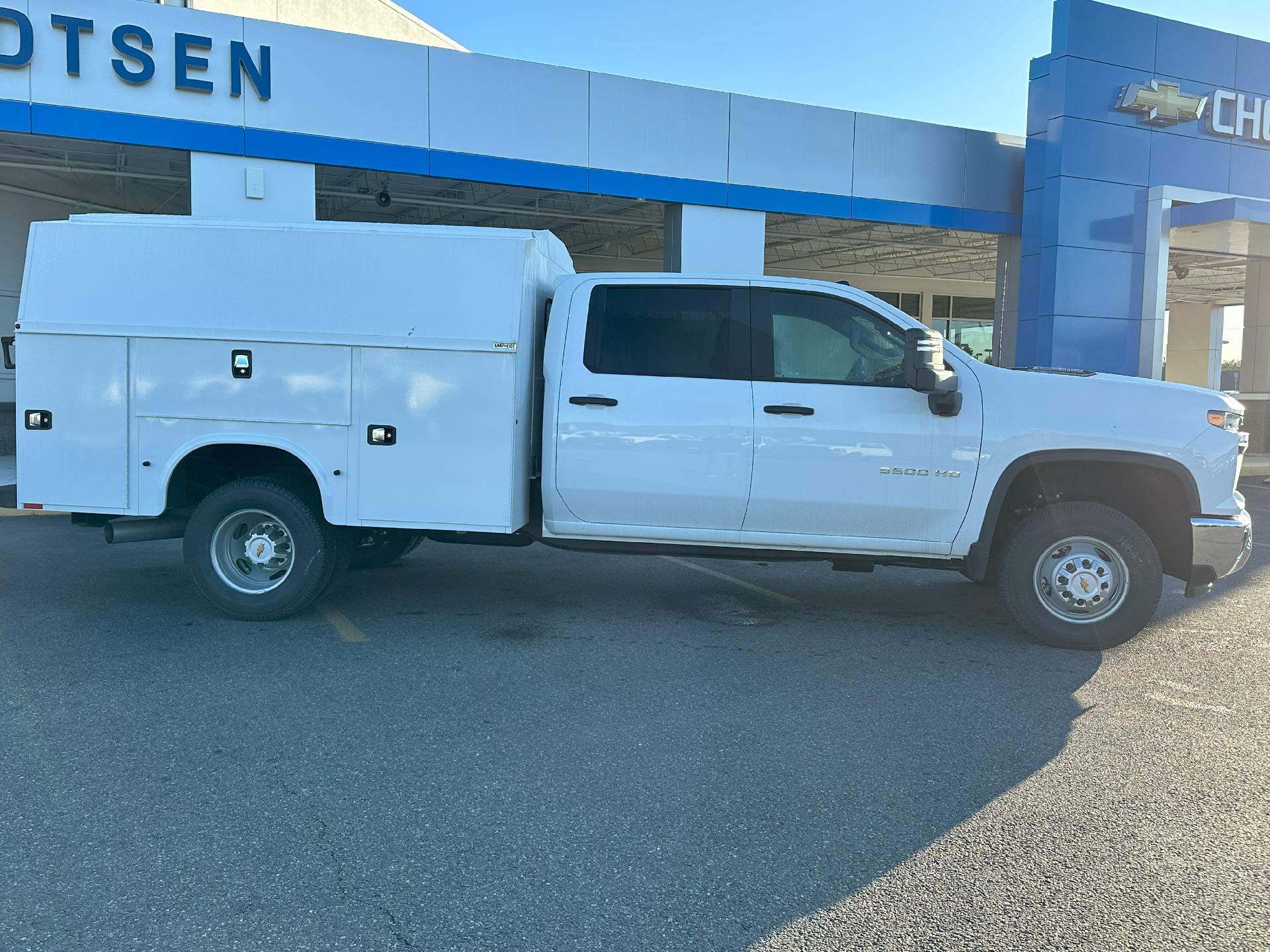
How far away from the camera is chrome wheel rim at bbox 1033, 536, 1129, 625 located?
6164mm

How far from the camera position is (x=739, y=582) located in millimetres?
8094

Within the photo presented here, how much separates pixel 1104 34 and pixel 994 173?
9.60ft

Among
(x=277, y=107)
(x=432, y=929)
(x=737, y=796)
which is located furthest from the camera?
(x=277, y=107)

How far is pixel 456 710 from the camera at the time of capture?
4.91 m

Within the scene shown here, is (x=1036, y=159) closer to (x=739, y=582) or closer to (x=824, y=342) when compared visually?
(x=739, y=582)

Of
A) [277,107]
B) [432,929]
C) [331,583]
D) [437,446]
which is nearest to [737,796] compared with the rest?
[432,929]

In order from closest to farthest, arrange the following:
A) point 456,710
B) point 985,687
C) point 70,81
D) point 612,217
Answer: point 456,710
point 985,687
point 70,81
point 612,217

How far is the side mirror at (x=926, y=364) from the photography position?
19.0ft

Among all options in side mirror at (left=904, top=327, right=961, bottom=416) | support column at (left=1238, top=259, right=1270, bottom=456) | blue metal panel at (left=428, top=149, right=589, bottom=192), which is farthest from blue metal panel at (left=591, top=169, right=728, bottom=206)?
support column at (left=1238, top=259, right=1270, bottom=456)

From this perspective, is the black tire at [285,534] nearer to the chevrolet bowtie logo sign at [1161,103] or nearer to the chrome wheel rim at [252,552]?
the chrome wheel rim at [252,552]

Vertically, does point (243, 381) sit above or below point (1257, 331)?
below

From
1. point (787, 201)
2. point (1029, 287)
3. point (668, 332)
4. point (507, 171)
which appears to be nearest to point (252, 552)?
point (668, 332)

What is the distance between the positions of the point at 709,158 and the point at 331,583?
12267mm

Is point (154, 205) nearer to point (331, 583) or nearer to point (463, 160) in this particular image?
point (463, 160)
